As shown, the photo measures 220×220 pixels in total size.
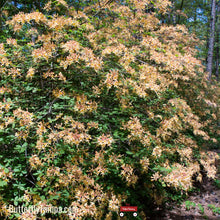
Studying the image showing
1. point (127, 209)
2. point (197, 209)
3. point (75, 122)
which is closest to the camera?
point (75, 122)

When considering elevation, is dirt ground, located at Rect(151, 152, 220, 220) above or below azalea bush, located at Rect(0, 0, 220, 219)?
below

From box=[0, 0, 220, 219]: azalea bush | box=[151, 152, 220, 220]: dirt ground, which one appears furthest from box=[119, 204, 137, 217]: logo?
box=[151, 152, 220, 220]: dirt ground

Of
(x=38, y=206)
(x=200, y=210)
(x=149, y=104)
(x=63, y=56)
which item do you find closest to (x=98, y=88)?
(x=63, y=56)

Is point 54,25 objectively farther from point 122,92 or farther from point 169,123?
point 169,123

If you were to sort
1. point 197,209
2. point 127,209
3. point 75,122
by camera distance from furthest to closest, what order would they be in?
point 197,209 → point 127,209 → point 75,122

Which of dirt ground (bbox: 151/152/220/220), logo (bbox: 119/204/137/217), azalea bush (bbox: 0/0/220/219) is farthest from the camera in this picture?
dirt ground (bbox: 151/152/220/220)

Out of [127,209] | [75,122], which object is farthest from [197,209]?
[75,122]

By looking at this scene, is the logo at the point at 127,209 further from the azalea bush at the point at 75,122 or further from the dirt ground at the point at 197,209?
the dirt ground at the point at 197,209

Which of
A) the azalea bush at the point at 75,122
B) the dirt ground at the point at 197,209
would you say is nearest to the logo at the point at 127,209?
the azalea bush at the point at 75,122

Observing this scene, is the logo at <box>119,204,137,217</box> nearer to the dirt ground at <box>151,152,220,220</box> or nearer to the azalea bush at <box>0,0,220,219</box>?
the azalea bush at <box>0,0,220,219</box>

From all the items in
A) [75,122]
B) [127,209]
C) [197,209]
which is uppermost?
[75,122]

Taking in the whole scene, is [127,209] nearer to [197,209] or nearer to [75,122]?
[75,122]

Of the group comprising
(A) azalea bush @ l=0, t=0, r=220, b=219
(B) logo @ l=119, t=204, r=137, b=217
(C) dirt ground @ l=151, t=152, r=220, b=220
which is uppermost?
(A) azalea bush @ l=0, t=0, r=220, b=219

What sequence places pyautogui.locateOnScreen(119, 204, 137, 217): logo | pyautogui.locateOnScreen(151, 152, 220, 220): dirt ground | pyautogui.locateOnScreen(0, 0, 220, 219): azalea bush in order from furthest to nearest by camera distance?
pyautogui.locateOnScreen(151, 152, 220, 220): dirt ground, pyautogui.locateOnScreen(119, 204, 137, 217): logo, pyautogui.locateOnScreen(0, 0, 220, 219): azalea bush
